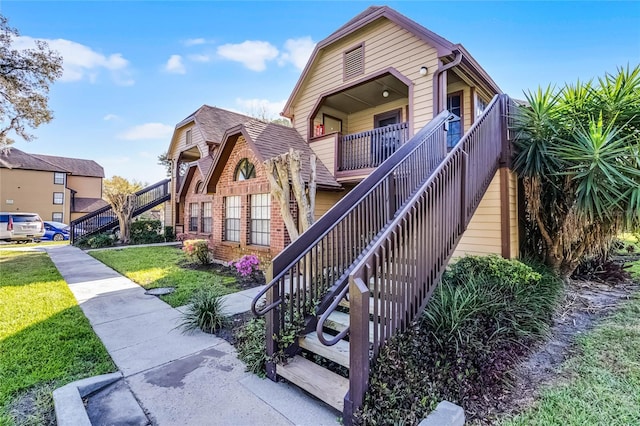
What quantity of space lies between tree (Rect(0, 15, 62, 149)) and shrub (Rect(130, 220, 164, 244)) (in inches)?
259

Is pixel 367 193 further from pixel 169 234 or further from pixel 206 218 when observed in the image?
pixel 169 234

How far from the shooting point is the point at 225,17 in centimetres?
967

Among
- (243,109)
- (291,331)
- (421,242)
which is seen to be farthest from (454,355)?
(243,109)

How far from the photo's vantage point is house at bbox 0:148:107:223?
2861 cm

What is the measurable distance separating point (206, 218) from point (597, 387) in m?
14.0

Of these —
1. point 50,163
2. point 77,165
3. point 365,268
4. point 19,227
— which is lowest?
point 19,227

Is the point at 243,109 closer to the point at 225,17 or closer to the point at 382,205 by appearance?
the point at 225,17

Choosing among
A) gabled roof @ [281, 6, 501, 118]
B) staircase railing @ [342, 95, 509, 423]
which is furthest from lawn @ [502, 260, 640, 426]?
gabled roof @ [281, 6, 501, 118]

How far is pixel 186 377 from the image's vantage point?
3277 millimetres

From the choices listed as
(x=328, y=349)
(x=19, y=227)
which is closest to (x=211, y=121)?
(x=19, y=227)

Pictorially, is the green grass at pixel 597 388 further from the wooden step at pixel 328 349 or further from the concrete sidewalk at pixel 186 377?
A: the concrete sidewalk at pixel 186 377

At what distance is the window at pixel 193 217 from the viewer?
15.4 meters

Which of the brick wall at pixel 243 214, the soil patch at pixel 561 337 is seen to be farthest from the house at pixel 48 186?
the soil patch at pixel 561 337

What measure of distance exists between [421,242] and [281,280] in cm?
166
